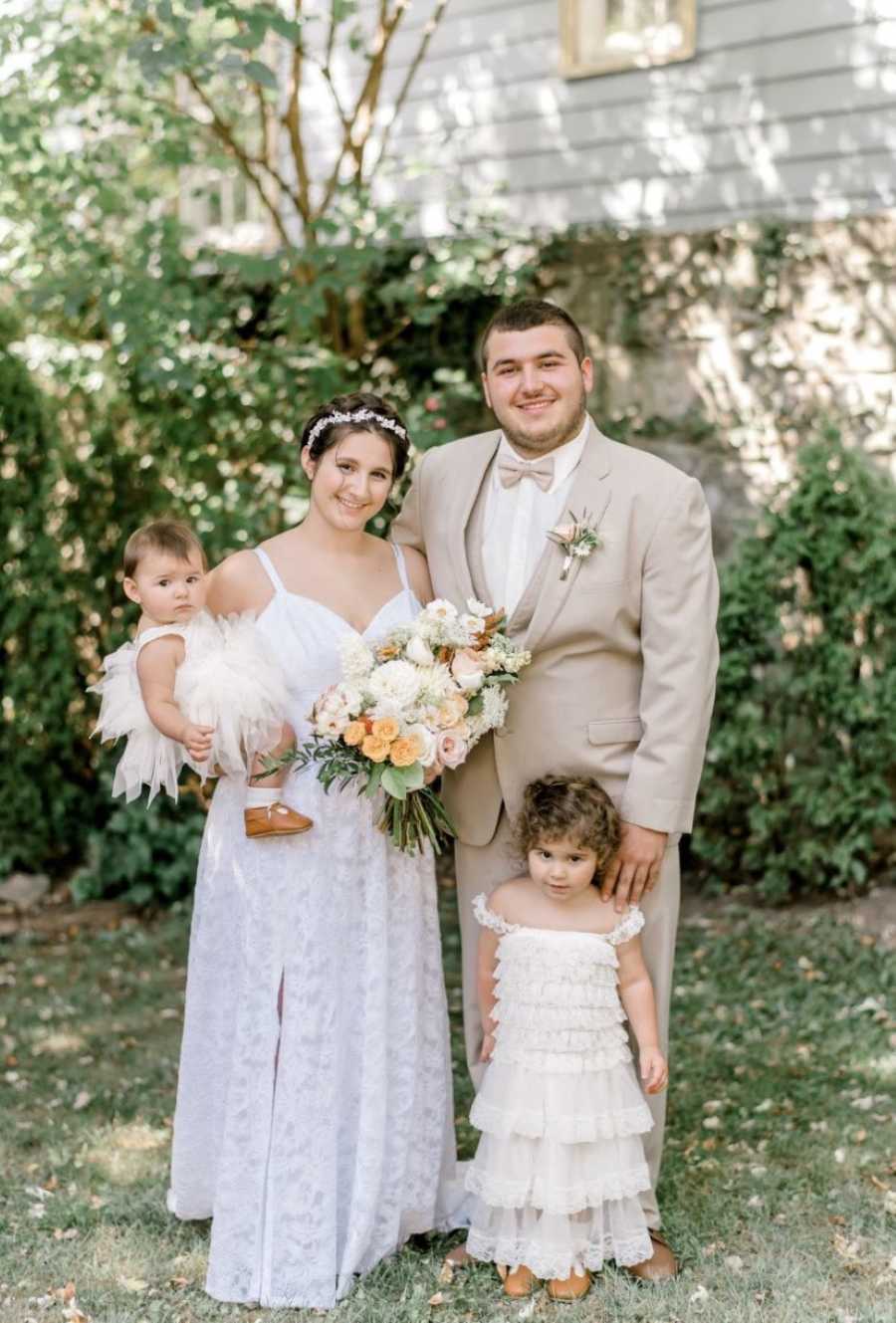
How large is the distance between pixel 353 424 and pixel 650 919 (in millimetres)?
1402

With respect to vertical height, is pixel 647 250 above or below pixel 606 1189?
above

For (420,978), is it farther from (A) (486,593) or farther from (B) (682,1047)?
(B) (682,1047)

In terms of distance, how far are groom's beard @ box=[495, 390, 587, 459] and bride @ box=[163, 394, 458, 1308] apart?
27cm

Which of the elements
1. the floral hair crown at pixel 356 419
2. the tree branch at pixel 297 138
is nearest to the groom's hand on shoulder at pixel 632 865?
the floral hair crown at pixel 356 419

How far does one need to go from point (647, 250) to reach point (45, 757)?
3.71 metres

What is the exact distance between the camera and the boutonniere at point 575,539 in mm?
3443

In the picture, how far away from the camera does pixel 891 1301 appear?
3.38 m

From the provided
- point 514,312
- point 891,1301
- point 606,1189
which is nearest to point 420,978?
point 606,1189

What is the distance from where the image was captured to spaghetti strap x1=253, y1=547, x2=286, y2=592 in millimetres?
3496

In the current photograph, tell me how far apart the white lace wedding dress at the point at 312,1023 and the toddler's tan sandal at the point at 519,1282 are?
298 mm

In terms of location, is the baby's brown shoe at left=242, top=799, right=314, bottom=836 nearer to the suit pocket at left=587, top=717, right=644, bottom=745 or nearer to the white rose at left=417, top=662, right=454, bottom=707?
the white rose at left=417, top=662, right=454, bottom=707

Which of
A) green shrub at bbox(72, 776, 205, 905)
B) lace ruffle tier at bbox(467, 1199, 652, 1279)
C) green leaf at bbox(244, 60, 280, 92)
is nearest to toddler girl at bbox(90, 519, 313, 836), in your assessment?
lace ruffle tier at bbox(467, 1199, 652, 1279)

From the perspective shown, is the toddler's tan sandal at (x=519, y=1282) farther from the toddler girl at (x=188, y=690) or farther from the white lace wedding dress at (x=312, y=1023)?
the toddler girl at (x=188, y=690)

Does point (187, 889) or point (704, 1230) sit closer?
point (704, 1230)
